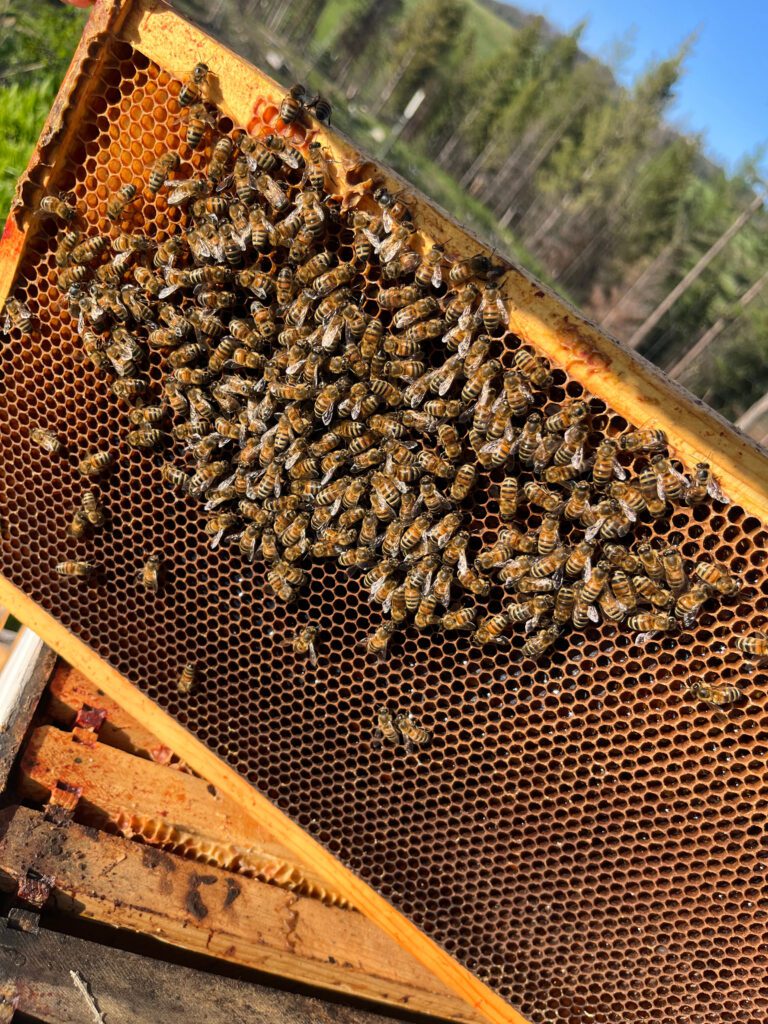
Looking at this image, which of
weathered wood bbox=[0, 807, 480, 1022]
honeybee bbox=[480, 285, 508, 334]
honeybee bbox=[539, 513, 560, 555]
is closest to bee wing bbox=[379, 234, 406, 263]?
honeybee bbox=[480, 285, 508, 334]

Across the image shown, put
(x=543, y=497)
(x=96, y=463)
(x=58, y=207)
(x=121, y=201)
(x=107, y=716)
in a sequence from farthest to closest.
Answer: (x=107, y=716) → (x=96, y=463) → (x=58, y=207) → (x=121, y=201) → (x=543, y=497)

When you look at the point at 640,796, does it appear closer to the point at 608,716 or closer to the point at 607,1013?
the point at 608,716

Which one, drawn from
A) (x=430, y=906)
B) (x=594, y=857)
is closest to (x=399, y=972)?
(x=430, y=906)

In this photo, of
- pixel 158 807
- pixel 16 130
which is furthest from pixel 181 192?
pixel 16 130

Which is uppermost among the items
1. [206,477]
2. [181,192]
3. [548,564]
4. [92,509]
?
[181,192]

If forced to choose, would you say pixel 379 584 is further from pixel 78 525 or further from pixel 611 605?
pixel 78 525

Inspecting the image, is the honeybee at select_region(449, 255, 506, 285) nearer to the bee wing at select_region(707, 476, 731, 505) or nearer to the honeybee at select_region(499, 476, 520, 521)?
the honeybee at select_region(499, 476, 520, 521)
